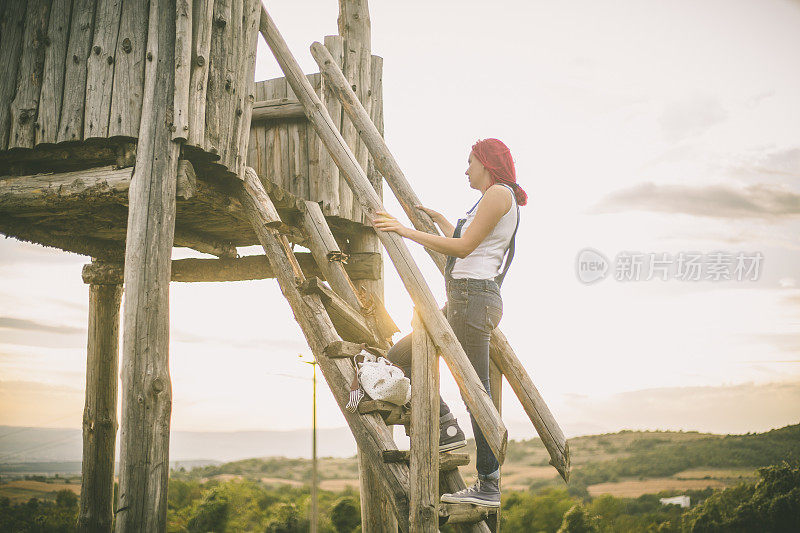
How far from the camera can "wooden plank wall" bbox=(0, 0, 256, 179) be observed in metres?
5.12

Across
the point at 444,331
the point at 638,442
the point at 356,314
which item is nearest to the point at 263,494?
the point at 638,442

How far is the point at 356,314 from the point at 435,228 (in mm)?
1251

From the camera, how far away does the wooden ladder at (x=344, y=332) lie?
4035 millimetres

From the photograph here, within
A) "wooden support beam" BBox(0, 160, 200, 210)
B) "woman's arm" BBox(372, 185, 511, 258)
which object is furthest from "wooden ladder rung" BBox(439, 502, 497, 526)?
"wooden support beam" BBox(0, 160, 200, 210)

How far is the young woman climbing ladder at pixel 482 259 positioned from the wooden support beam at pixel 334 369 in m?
0.32

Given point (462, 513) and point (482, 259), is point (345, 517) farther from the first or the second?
point (482, 259)

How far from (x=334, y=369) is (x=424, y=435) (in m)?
1.15

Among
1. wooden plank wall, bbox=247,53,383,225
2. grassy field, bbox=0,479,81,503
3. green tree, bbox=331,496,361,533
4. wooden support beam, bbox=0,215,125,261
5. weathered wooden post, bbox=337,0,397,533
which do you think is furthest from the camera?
→ green tree, bbox=331,496,361,533

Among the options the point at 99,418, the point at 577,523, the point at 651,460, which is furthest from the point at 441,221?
the point at 651,460

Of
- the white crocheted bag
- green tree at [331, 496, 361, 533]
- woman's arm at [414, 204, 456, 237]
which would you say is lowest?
green tree at [331, 496, 361, 533]

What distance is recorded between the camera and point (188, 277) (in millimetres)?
9148

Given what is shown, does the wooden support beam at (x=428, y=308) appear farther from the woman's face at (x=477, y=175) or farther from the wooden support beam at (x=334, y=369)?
the wooden support beam at (x=334, y=369)

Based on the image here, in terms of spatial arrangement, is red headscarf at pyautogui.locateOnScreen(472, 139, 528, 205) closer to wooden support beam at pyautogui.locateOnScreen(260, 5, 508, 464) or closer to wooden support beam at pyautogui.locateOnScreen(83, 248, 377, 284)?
wooden support beam at pyautogui.locateOnScreen(260, 5, 508, 464)

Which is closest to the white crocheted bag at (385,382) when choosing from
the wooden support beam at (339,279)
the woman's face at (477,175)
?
the wooden support beam at (339,279)
